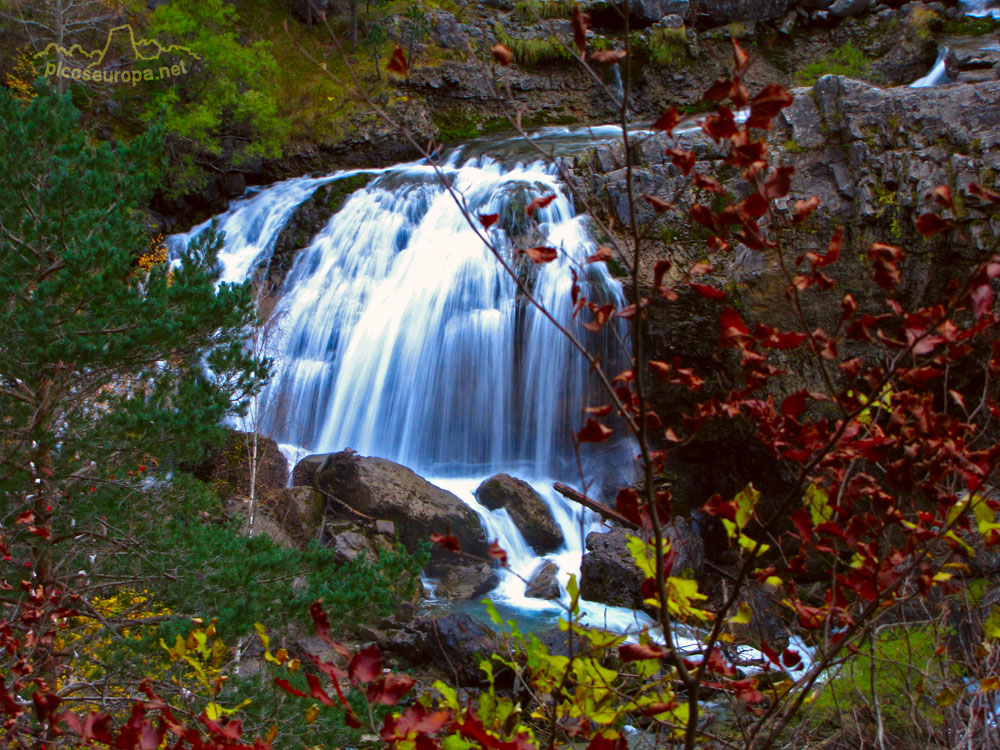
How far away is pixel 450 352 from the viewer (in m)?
13.4

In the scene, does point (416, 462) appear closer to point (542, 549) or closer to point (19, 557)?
point (542, 549)

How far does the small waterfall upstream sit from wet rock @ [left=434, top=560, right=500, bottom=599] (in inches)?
27.5

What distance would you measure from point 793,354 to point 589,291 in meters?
3.22

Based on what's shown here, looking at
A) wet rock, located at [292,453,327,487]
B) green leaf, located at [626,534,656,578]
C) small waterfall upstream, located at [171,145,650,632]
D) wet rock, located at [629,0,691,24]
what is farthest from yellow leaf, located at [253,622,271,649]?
wet rock, located at [629,0,691,24]

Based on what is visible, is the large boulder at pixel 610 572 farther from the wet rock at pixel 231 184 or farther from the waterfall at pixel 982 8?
the waterfall at pixel 982 8

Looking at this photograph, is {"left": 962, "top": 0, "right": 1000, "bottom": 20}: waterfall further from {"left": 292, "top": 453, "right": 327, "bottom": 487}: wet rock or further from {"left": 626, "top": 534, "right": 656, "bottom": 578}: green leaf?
{"left": 626, "top": 534, "right": 656, "bottom": 578}: green leaf

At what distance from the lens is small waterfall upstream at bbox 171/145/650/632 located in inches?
498

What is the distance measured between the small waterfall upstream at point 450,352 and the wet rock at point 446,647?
2.88m

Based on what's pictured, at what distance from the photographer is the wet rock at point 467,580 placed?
9.85 metres

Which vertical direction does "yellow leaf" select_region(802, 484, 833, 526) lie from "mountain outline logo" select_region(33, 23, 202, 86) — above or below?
below

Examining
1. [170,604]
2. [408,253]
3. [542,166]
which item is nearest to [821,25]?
[542,166]

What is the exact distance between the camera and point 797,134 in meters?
11.2

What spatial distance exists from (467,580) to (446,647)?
268cm

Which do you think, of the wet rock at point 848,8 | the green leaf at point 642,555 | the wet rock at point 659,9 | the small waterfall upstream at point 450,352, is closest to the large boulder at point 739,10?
the wet rock at point 659,9
